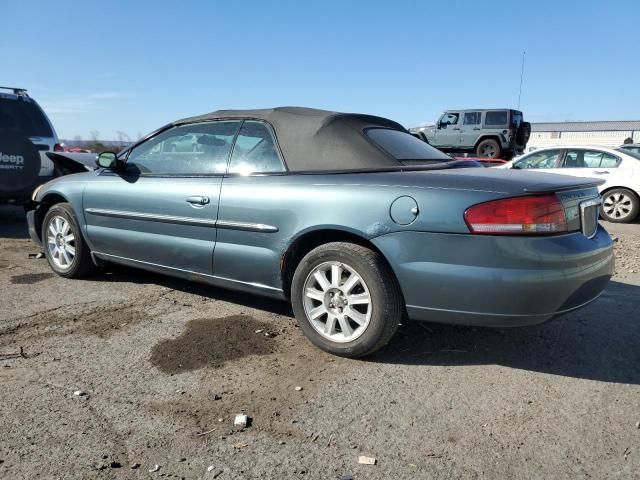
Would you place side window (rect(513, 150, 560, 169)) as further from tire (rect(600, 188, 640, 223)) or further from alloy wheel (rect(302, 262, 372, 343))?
alloy wheel (rect(302, 262, 372, 343))

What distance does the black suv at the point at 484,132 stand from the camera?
62.4ft

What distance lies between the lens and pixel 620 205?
9.63 meters

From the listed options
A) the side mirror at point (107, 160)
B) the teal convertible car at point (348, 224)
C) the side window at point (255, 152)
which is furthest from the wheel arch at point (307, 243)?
the side mirror at point (107, 160)

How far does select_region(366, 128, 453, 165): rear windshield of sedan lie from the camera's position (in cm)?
345

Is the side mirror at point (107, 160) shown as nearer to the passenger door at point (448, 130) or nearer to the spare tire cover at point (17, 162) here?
the spare tire cover at point (17, 162)

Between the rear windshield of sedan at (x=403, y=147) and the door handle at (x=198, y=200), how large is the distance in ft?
4.16

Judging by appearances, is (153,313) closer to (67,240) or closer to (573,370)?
(67,240)

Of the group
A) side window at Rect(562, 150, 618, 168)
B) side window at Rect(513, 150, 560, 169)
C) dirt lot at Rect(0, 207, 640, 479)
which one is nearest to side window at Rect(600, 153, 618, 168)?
side window at Rect(562, 150, 618, 168)

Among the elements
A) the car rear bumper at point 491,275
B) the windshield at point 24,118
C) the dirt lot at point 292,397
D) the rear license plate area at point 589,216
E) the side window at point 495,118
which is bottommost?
the dirt lot at point 292,397

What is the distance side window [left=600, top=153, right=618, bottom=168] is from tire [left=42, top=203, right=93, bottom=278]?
925 centimetres

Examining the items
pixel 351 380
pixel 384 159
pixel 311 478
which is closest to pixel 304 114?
pixel 384 159

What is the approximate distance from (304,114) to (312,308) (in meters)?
1.42

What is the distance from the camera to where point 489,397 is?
2.75m

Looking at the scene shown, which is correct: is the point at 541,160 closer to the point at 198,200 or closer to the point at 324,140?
the point at 324,140
